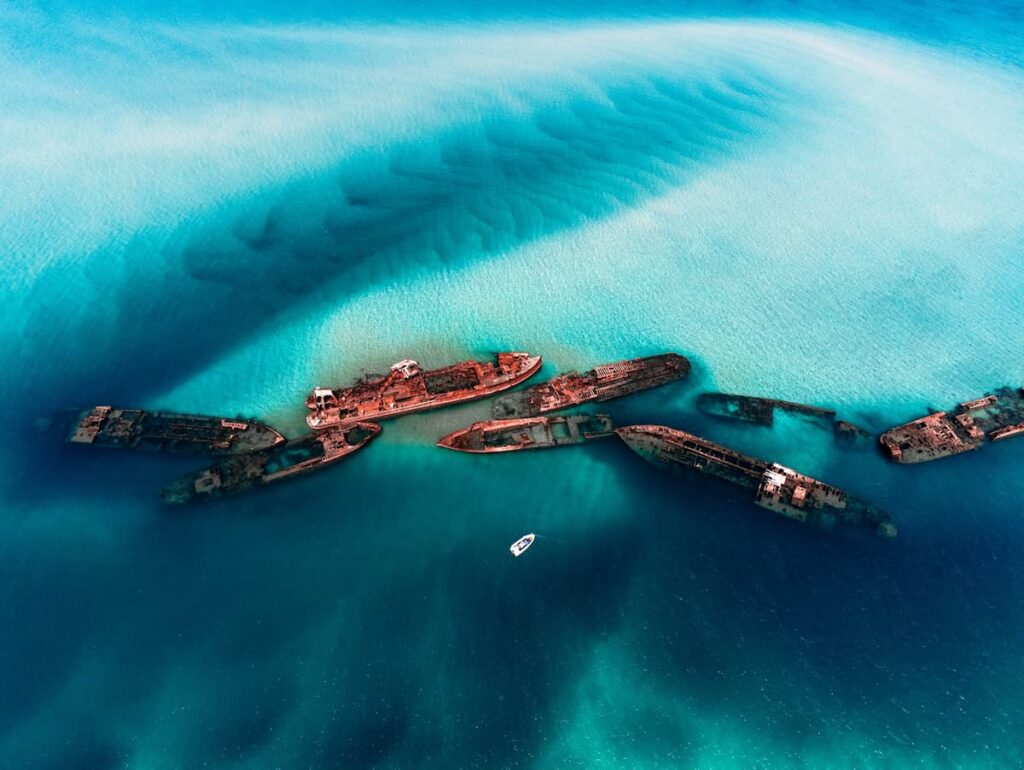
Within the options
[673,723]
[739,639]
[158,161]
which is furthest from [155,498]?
[158,161]


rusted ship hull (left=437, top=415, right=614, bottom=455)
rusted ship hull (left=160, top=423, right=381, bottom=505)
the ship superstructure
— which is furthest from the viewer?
rusted ship hull (left=437, top=415, right=614, bottom=455)

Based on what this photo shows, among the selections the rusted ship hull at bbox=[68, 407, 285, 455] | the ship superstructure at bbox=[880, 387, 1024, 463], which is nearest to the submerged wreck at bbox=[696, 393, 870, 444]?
the ship superstructure at bbox=[880, 387, 1024, 463]

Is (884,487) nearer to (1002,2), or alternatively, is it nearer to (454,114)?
(454,114)

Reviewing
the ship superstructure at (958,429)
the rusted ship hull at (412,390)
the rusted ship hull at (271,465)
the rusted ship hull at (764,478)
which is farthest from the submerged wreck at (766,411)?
the rusted ship hull at (271,465)

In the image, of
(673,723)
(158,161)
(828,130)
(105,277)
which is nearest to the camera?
(673,723)

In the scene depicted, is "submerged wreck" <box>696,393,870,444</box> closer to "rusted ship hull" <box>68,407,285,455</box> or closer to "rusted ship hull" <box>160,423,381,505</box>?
"rusted ship hull" <box>160,423,381,505</box>
